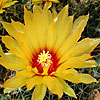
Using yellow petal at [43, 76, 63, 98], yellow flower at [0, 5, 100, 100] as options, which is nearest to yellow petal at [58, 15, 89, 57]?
yellow flower at [0, 5, 100, 100]

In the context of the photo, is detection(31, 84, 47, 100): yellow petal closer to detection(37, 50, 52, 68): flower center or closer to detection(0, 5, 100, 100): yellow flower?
detection(0, 5, 100, 100): yellow flower

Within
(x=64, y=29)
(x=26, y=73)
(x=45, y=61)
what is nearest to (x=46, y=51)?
(x=45, y=61)


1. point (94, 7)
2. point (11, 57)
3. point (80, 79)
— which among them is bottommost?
point (80, 79)

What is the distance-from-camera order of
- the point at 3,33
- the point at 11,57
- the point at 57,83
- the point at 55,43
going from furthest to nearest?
the point at 3,33 → the point at 55,43 → the point at 11,57 → the point at 57,83

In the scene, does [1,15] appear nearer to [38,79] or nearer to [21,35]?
[21,35]

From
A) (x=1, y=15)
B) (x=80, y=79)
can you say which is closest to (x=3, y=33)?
(x=1, y=15)
